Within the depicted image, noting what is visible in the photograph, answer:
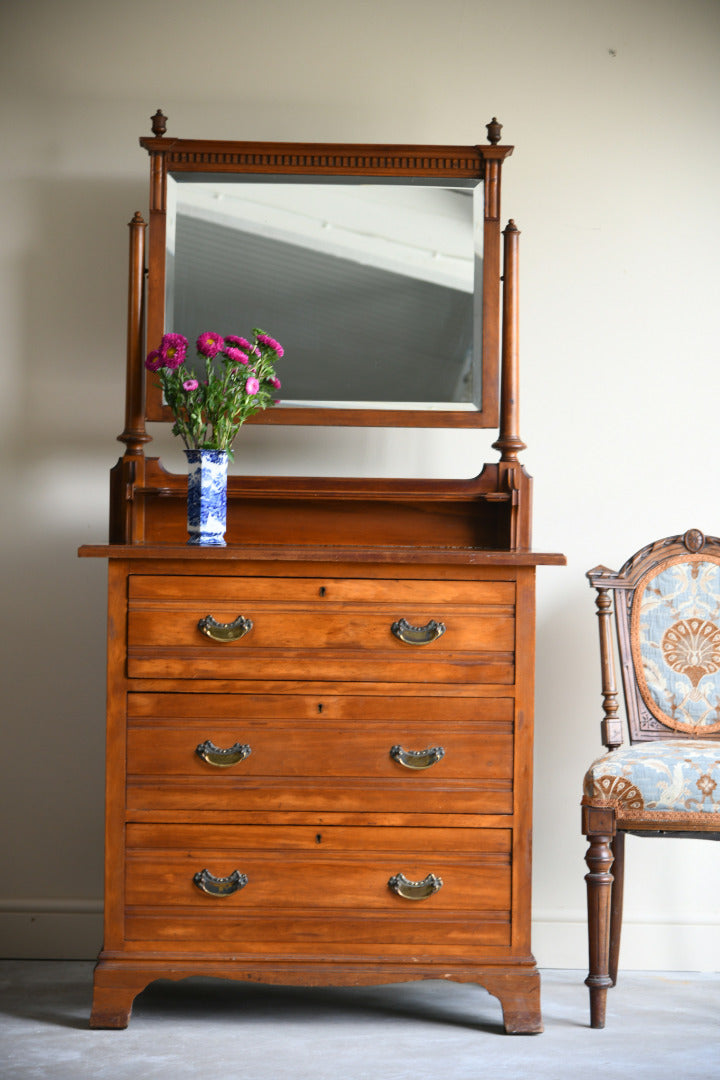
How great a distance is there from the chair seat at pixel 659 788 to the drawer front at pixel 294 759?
0.69 ft

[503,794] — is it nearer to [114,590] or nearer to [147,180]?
[114,590]

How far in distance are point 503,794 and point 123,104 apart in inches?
80.3

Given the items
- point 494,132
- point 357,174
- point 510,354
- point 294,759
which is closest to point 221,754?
point 294,759

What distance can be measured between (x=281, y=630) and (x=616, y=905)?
1.11 m

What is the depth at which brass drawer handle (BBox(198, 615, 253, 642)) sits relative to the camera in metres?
2.10

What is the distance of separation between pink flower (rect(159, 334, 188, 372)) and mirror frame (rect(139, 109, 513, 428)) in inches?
8.1

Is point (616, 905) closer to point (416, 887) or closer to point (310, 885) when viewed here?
point (416, 887)

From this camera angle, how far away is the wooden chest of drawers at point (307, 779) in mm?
2100

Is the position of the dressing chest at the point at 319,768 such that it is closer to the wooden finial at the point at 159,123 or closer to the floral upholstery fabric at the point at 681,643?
the floral upholstery fabric at the point at 681,643

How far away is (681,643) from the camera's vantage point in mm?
2449

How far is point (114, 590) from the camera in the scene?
2115 millimetres

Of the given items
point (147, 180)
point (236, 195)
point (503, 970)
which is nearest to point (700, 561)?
point (503, 970)

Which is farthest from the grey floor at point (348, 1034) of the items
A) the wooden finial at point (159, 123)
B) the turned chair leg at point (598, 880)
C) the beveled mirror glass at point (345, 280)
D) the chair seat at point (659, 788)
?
the wooden finial at point (159, 123)

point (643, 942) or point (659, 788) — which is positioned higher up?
point (659, 788)
